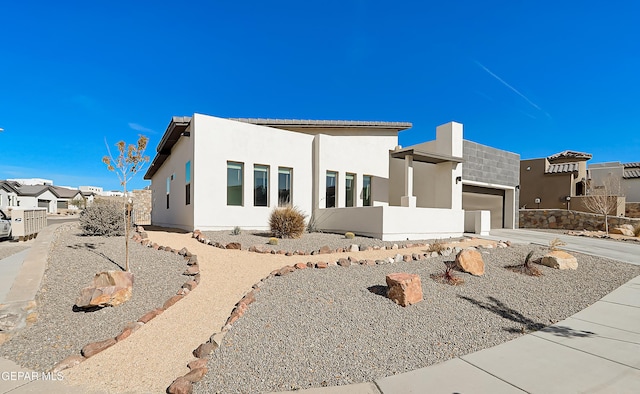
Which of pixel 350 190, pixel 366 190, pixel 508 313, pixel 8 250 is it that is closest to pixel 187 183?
pixel 8 250

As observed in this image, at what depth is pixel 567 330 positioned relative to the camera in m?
4.10

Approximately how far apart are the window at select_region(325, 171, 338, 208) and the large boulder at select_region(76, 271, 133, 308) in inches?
385

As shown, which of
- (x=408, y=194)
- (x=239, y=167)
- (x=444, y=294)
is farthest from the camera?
(x=408, y=194)

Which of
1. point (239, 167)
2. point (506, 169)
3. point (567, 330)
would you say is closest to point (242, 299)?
point (567, 330)

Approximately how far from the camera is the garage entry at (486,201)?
17.4 meters

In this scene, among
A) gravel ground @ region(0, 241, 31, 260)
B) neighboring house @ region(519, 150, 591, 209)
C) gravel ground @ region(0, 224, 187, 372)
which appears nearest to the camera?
gravel ground @ region(0, 224, 187, 372)

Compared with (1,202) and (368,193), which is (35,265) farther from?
(1,202)

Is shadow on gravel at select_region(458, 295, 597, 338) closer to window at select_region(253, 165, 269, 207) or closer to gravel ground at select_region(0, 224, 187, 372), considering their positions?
gravel ground at select_region(0, 224, 187, 372)

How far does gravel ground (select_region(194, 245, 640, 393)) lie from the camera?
10.4ft

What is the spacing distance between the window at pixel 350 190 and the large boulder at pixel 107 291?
10.8 meters

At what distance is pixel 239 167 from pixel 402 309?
9539 millimetres

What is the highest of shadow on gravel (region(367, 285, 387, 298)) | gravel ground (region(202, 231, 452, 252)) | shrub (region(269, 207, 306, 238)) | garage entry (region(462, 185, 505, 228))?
garage entry (region(462, 185, 505, 228))

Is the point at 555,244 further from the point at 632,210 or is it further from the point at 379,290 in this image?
the point at 632,210

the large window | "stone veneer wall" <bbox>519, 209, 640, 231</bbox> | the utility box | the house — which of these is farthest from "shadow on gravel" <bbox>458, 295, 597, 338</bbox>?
"stone veneer wall" <bbox>519, 209, 640, 231</bbox>
